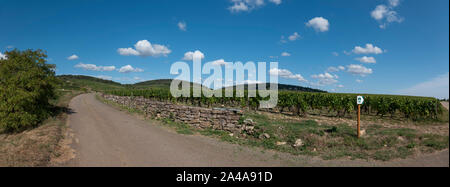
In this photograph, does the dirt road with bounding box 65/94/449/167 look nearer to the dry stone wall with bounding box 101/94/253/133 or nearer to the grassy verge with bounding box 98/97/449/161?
the grassy verge with bounding box 98/97/449/161

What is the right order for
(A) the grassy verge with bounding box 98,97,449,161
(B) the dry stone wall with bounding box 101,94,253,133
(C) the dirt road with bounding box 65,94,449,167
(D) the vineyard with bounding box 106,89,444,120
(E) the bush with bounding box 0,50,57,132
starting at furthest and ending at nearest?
(D) the vineyard with bounding box 106,89,444,120 < (E) the bush with bounding box 0,50,57,132 < (B) the dry stone wall with bounding box 101,94,253,133 < (A) the grassy verge with bounding box 98,97,449,161 < (C) the dirt road with bounding box 65,94,449,167

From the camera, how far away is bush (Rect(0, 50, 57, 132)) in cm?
1278

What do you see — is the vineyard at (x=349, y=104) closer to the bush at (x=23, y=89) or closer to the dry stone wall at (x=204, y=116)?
the dry stone wall at (x=204, y=116)

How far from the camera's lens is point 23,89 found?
1384 centimetres

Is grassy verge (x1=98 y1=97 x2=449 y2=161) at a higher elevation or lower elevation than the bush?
lower

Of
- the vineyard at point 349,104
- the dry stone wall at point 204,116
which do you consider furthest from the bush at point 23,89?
the vineyard at point 349,104

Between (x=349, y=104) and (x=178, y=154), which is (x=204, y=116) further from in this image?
(x=349, y=104)

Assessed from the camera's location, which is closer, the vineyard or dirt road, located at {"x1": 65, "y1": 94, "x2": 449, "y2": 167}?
dirt road, located at {"x1": 65, "y1": 94, "x2": 449, "y2": 167}

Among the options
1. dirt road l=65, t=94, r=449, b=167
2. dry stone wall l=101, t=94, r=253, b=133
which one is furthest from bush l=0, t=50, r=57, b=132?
dry stone wall l=101, t=94, r=253, b=133

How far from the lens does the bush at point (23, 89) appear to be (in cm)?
1278

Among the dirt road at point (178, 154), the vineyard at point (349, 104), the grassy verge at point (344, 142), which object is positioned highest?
the vineyard at point (349, 104)

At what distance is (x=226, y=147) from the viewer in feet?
27.7

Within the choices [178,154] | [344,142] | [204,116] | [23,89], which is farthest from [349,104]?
[23,89]
